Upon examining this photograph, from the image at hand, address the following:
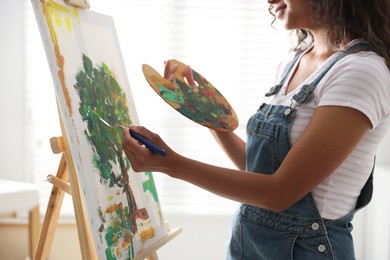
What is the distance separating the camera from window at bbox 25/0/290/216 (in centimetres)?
296

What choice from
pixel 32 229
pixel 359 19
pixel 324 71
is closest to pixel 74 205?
pixel 324 71

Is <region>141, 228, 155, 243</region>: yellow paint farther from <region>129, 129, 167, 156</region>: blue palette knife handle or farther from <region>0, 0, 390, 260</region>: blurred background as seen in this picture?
<region>0, 0, 390, 260</region>: blurred background

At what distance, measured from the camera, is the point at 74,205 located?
1.47 metres

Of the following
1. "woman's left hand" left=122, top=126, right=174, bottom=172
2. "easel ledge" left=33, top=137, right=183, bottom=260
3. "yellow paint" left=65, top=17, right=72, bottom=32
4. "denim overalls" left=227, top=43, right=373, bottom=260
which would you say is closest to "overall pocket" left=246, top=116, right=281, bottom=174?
"denim overalls" left=227, top=43, right=373, bottom=260

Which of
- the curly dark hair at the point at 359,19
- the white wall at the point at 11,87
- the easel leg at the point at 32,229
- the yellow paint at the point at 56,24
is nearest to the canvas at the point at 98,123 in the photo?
the yellow paint at the point at 56,24

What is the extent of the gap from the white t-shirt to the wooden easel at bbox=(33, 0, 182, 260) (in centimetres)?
54

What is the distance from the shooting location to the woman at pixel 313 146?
1.31 m

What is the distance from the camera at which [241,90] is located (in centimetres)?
303

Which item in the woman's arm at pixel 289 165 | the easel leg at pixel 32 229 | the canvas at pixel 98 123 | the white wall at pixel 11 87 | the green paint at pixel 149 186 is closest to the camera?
the woman's arm at pixel 289 165

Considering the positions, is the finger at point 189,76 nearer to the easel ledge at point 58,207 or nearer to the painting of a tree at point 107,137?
the painting of a tree at point 107,137

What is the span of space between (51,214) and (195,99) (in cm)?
55

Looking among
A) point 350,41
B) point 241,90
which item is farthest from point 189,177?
point 241,90

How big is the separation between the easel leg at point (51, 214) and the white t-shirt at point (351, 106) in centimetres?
65

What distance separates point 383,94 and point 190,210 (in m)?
1.84
